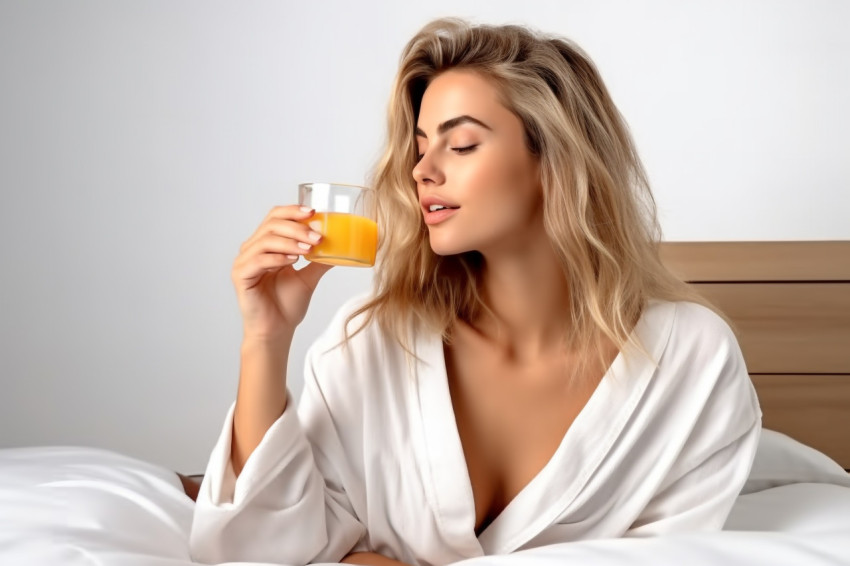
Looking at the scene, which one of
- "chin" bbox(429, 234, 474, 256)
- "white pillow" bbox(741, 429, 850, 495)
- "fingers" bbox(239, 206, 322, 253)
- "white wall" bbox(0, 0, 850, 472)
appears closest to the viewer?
"fingers" bbox(239, 206, 322, 253)

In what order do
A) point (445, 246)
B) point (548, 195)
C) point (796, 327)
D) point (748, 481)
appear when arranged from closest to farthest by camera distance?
point (445, 246) < point (548, 195) < point (748, 481) < point (796, 327)

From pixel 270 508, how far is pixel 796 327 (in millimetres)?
2063

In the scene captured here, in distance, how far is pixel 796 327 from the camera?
309 cm

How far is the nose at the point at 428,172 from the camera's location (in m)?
1.74

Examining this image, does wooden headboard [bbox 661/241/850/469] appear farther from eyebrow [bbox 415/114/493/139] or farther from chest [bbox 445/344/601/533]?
eyebrow [bbox 415/114/493/139]

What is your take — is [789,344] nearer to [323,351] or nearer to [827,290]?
[827,290]

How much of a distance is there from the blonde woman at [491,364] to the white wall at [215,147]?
4.66ft

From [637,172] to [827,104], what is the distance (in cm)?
158

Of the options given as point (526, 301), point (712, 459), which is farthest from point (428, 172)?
point (712, 459)

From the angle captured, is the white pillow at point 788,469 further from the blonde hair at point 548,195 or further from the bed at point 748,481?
the blonde hair at point 548,195

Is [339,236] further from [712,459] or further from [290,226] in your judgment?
[712,459]

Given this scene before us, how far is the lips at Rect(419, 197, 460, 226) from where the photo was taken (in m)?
1.75

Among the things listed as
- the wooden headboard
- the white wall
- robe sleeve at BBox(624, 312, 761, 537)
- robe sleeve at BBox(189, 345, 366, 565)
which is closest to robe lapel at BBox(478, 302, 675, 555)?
robe sleeve at BBox(624, 312, 761, 537)

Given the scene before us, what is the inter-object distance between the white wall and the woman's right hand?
71.2 inches
